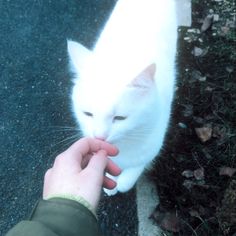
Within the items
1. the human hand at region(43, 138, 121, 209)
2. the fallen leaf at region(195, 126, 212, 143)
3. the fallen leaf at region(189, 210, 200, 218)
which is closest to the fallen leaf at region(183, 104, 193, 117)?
the fallen leaf at region(195, 126, 212, 143)

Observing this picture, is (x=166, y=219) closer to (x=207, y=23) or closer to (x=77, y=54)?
(x=77, y=54)

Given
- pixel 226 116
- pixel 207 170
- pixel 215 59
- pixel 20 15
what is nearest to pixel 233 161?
pixel 207 170

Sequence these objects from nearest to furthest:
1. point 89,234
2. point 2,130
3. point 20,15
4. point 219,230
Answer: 1. point 89,234
2. point 219,230
3. point 2,130
4. point 20,15

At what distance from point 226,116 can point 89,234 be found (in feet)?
5.11

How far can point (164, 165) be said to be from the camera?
2.50 metres

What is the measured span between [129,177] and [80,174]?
960mm

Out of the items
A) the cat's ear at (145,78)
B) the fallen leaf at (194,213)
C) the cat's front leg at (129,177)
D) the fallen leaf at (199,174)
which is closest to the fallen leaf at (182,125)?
the fallen leaf at (199,174)

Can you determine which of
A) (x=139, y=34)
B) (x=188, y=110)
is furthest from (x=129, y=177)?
(x=139, y=34)

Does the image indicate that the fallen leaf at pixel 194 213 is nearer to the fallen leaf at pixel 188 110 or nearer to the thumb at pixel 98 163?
the fallen leaf at pixel 188 110

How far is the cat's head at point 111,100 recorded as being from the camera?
70.6 inches

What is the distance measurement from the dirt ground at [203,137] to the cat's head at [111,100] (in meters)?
0.62

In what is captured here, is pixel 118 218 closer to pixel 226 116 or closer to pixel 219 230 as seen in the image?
pixel 219 230

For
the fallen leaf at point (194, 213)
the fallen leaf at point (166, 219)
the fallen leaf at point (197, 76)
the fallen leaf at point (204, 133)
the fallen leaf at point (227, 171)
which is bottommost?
the fallen leaf at point (166, 219)

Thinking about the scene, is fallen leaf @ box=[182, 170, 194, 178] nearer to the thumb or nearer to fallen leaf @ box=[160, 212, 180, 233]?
fallen leaf @ box=[160, 212, 180, 233]
